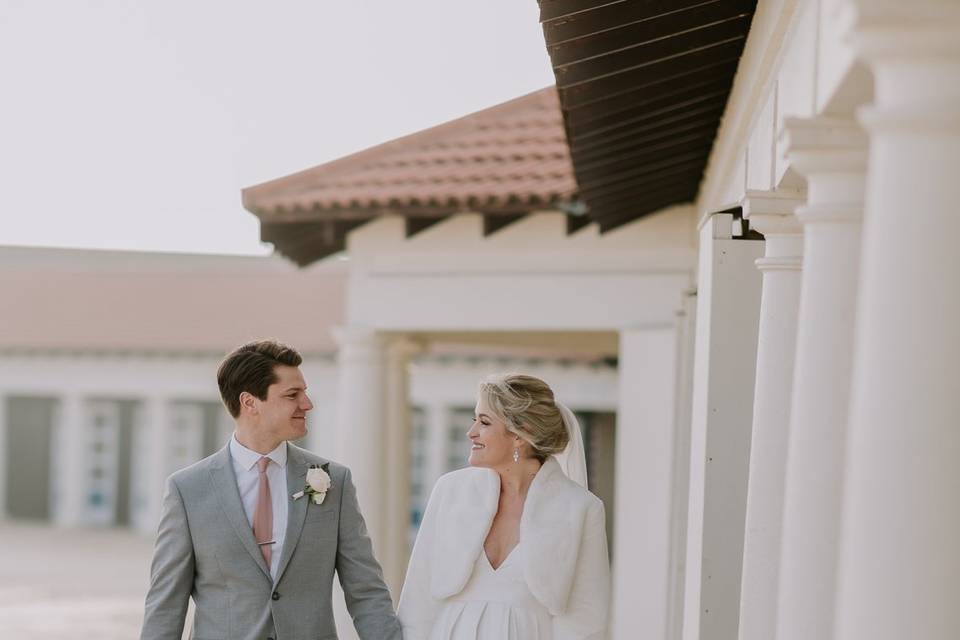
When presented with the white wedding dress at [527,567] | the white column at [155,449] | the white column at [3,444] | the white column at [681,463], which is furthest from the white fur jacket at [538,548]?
the white column at [3,444]

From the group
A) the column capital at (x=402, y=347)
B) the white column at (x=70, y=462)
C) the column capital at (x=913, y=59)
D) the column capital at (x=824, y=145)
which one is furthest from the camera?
the white column at (x=70, y=462)

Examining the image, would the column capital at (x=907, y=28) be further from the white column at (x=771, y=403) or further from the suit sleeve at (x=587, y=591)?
the suit sleeve at (x=587, y=591)

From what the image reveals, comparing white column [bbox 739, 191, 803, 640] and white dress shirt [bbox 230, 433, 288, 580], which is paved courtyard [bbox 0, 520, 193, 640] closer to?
white dress shirt [bbox 230, 433, 288, 580]

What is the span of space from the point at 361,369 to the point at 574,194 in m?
2.31

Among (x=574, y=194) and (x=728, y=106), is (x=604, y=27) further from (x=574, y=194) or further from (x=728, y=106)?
(x=574, y=194)

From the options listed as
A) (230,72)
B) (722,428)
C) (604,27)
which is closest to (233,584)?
(722,428)

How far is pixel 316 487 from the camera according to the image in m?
4.42

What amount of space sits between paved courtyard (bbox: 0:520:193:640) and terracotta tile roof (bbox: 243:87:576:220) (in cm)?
709

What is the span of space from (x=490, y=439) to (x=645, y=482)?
4.34 meters

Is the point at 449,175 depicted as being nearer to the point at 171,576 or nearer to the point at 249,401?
the point at 249,401

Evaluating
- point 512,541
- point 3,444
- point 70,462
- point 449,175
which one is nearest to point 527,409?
point 512,541

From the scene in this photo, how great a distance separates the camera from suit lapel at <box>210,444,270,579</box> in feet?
14.2

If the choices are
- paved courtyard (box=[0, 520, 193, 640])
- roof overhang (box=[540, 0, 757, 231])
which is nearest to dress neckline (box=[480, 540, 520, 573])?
roof overhang (box=[540, 0, 757, 231])

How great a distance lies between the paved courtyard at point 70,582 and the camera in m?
16.1
